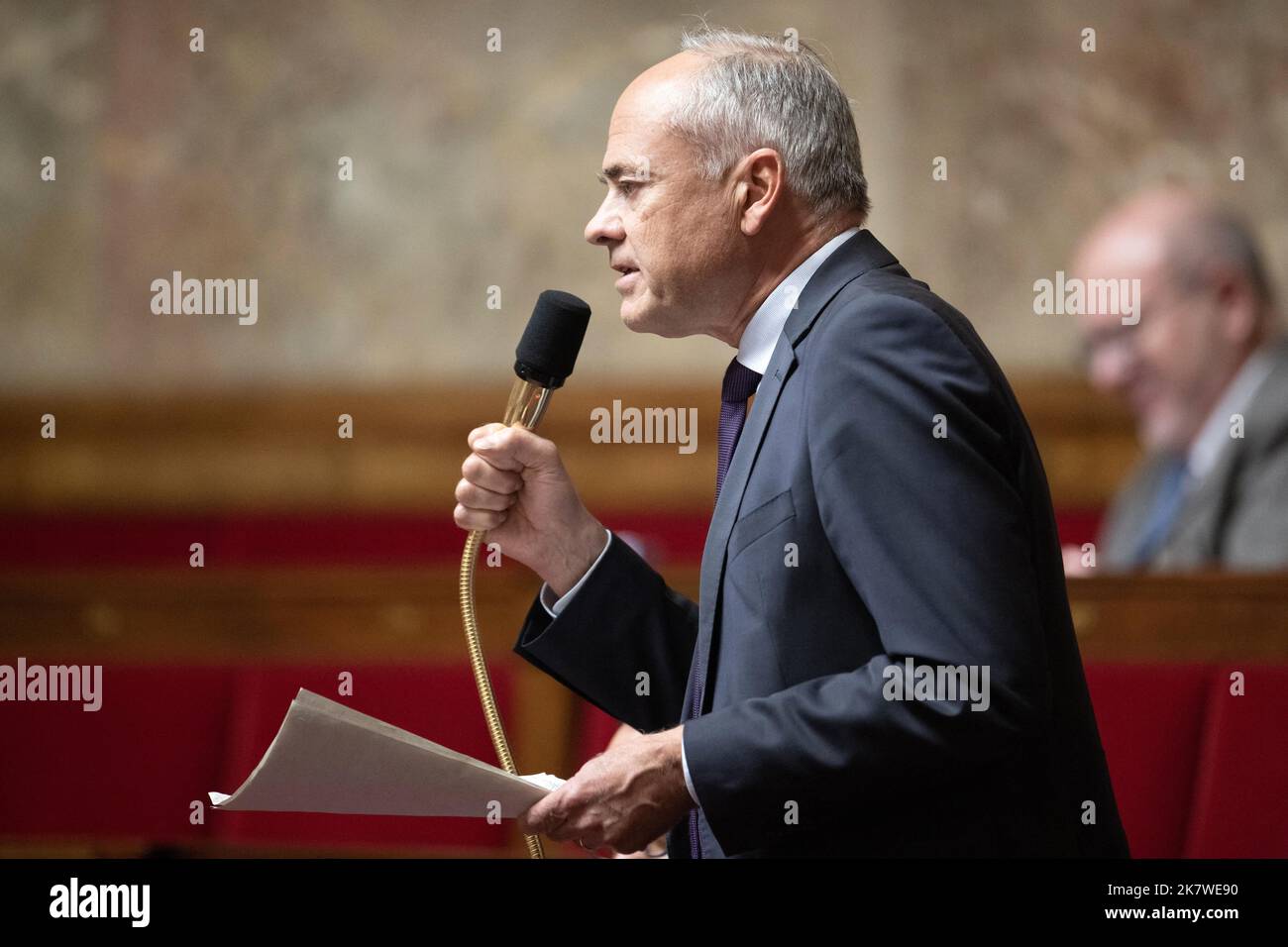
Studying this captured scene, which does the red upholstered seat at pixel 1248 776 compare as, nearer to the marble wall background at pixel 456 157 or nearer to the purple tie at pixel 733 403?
the purple tie at pixel 733 403

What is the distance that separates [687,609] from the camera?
2.03 meters

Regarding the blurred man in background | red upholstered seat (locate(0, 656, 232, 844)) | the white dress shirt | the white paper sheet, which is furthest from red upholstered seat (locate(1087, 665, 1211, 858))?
red upholstered seat (locate(0, 656, 232, 844))

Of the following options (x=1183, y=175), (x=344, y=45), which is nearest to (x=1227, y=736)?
(x=1183, y=175)

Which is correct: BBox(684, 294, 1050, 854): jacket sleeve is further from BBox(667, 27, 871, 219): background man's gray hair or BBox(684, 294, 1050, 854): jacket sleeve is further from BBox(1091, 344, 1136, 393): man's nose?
BBox(1091, 344, 1136, 393): man's nose

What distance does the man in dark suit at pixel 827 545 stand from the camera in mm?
1459

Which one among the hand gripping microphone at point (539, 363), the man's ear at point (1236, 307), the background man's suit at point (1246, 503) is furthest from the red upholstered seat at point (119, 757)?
the man's ear at point (1236, 307)

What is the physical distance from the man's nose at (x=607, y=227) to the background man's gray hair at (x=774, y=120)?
0.12 meters

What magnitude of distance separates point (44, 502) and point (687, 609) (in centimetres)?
419

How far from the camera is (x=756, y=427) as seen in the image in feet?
5.52

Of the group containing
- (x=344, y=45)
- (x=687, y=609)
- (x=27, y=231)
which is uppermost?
(x=344, y=45)

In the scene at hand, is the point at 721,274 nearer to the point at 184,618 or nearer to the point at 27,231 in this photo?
the point at 184,618

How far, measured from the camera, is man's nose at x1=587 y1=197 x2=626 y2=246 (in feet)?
6.08

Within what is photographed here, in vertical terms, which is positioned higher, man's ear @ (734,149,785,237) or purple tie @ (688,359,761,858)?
man's ear @ (734,149,785,237)

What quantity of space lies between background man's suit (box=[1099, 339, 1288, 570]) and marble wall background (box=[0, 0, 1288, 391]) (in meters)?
1.50
